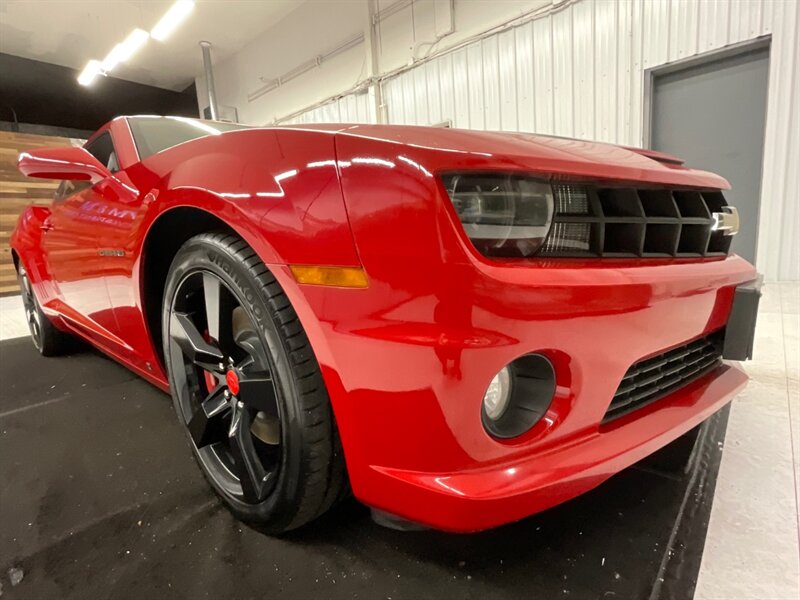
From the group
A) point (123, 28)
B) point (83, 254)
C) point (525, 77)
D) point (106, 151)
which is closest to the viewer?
point (83, 254)

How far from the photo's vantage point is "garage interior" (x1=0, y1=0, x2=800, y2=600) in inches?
32.5

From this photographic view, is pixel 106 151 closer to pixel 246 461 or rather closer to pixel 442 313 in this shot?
pixel 246 461

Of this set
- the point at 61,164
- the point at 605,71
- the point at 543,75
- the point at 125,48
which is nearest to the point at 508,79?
the point at 543,75

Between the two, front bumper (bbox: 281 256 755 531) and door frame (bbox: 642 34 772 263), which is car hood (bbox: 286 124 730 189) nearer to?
front bumper (bbox: 281 256 755 531)

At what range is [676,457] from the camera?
44.9 inches

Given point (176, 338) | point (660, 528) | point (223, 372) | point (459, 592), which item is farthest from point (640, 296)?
point (176, 338)

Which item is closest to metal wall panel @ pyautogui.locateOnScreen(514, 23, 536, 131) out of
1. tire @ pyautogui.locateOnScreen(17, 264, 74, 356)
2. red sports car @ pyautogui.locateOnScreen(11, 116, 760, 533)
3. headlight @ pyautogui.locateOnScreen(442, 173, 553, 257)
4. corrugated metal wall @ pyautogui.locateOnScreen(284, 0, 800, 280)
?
corrugated metal wall @ pyautogui.locateOnScreen(284, 0, 800, 280)

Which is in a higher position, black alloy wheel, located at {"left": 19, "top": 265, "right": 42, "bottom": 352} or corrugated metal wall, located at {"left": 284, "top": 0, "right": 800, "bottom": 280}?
corrugated metal wall, located at {"left": 284, "top": 0, "right": 800, "bottom": 280}

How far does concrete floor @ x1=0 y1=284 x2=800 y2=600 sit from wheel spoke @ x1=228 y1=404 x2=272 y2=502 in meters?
0.48

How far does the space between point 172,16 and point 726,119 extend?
666 cm

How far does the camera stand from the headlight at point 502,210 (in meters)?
0.67

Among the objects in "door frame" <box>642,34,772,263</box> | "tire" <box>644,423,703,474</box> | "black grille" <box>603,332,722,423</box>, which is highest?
"door frame" <box>642,34,772,263</box>

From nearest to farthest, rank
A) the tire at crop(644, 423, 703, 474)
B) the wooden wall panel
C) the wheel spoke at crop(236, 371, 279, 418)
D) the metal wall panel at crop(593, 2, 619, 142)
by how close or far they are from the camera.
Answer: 1. the wheel spoke at crop(236, 371, 279, 418)
2. the tire at crop(644, 423, 703, 474)
3. the metal wall panel at crop(593, 2, 619, 142)
4. the wooden wall panel

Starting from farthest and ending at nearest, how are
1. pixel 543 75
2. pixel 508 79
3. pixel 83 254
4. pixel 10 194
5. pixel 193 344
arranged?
pixel 10 194
pixel 508 79
pixel 543 75
pixel 83 254
pixel 193 344
